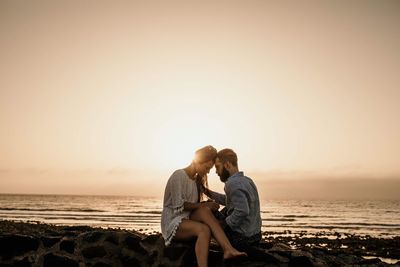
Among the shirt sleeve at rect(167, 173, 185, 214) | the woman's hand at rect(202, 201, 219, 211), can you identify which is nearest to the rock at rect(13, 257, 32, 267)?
the shirt sleeve at rect(167, 173, 185, 214)

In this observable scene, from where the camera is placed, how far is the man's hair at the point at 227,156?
23.2 feet

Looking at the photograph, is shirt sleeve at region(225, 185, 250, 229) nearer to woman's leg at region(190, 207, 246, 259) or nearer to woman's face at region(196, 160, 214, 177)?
woman's leg at region(190, 207, 246, 259)

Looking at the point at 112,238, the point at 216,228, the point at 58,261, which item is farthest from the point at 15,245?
the point at 216,228

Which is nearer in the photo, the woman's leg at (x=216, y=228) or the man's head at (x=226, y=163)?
the woman's leg at (x=216, y=228)

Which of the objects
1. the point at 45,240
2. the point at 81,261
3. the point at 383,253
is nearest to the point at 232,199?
the point at 81,261

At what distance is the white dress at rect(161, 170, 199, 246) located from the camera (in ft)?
22.8

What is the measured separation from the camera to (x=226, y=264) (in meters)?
7.33

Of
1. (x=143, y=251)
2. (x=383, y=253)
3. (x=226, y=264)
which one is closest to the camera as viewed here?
(x=226, y=264)

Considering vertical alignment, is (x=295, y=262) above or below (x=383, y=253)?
above

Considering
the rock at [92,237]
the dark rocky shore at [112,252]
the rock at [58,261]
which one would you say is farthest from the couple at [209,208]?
the rock at [58,261]

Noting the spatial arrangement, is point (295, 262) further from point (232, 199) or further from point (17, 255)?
point (17, 255)

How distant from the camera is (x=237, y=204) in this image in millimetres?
6836

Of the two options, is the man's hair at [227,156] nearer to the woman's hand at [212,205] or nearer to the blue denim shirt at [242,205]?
the blue denim shirt at [242,205]

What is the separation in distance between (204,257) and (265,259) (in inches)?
48.3
